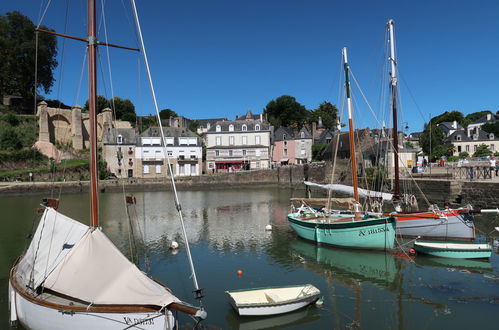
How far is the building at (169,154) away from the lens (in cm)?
5938

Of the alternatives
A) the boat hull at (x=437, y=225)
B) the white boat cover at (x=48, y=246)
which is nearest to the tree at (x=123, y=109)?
the boat hull at (x=437, y=225)

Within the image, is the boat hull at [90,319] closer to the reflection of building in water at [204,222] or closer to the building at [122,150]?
the reflection of building in water at [204,222]

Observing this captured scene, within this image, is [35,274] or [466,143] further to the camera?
[466,143]

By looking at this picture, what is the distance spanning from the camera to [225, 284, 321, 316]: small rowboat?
978cm

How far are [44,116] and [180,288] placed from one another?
59.5 metres

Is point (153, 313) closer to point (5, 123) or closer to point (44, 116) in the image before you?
point (44, 116)

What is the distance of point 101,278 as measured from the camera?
754 centimetres

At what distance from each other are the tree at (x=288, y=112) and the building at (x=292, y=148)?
19.6 meters

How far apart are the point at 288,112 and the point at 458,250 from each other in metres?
76.8

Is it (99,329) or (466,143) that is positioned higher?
(466,143)

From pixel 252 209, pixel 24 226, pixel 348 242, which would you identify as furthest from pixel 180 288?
pixel 252 209

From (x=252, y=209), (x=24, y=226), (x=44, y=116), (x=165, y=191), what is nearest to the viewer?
(x=24, y=226)

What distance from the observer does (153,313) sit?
6.62m

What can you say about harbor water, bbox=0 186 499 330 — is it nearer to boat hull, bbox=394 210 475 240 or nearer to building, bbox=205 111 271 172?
boat hull, bbox=394 210 475 240
